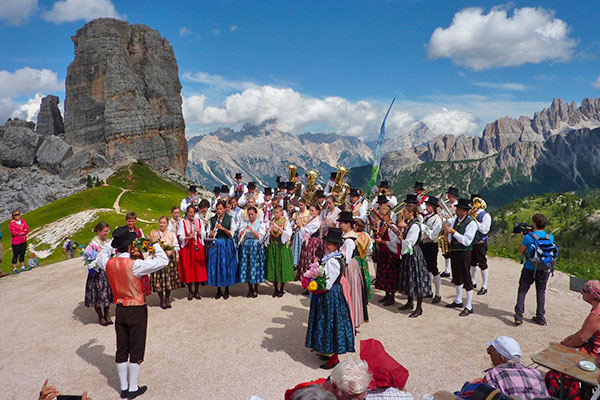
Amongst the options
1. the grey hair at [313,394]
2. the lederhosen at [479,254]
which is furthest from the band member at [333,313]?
the lederhosen at [479,254]

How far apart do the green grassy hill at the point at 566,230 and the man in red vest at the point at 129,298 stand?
13836 millimetres

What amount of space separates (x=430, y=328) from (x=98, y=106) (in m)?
114

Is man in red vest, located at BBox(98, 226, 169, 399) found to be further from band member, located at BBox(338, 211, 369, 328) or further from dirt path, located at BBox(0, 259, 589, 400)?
band member, located at BBox(338, 211, 369, 328)

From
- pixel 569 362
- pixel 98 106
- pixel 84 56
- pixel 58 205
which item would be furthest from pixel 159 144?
pixel 569 362

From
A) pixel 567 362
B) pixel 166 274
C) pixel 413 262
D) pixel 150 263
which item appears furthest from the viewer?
pixel 166 274

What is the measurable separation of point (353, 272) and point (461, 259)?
308 centimetres

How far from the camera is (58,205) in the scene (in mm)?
49281

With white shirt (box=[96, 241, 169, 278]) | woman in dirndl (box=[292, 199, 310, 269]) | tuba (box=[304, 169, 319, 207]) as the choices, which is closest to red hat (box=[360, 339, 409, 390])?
white shirt (box=[96, 241, 169, 278])

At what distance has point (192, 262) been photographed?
31.8 feet

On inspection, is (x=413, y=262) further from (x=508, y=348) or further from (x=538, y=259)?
(x=508, y=348)

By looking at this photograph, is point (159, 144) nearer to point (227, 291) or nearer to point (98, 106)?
point (98, 106)

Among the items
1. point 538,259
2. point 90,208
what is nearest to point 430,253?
point 538,259

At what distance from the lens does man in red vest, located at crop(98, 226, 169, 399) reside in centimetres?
530

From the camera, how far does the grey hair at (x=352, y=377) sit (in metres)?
3.28
